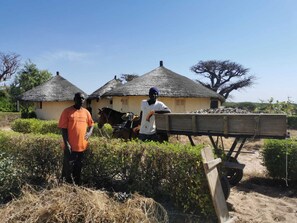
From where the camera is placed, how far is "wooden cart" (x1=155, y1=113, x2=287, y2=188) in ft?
17.5

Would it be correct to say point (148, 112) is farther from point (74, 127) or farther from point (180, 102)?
point (180, 102)

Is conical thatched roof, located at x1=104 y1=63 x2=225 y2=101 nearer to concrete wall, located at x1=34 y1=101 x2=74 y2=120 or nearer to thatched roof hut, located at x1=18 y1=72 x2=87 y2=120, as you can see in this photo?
thatched roof hut, located at x1=18 y1=72 x2=87 y2=120

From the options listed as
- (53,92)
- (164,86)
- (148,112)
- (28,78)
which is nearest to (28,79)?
(28,78)

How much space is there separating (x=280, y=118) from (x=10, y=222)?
4.42m

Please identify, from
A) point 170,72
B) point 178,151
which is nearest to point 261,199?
point 178,151

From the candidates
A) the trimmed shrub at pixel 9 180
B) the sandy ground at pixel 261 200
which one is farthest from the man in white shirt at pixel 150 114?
the trimmed shrub at pixel 9 180

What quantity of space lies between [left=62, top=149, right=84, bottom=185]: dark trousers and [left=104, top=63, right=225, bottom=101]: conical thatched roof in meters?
16.7

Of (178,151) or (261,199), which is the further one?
(261,199)


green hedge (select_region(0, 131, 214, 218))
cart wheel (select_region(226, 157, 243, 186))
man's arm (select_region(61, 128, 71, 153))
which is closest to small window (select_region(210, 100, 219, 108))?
cart wheel (select_region(226, 157, 243, 186))

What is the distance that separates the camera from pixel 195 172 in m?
4.83

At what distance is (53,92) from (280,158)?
26.2 meters

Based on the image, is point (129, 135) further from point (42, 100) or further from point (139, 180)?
point (42, 100)

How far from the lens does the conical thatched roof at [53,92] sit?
2953cm

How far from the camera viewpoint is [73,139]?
556cm
